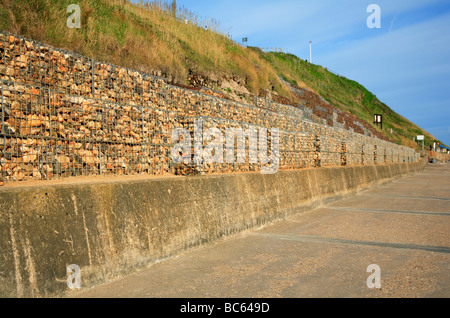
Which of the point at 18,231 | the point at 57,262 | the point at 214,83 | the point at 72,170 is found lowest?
the point at 57,262

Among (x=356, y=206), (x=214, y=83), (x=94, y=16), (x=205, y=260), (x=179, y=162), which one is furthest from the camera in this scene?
(x=214, y=83)

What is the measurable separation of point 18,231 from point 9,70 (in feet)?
14.5

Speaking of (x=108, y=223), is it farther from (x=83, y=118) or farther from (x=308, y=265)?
(x=83, y=118)

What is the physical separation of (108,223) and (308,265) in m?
2.44

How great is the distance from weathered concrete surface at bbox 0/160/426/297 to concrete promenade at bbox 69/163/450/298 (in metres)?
0.23

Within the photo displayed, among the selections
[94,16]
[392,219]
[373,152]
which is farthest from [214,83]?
[392,219]

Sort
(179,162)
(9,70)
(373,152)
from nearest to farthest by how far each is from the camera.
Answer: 1. (9,70)
2. (179,162)
3. (373,152)

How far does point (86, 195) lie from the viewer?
14.2 ft

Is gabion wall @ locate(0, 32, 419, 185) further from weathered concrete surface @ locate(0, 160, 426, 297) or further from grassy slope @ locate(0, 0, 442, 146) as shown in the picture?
grassy slope @ locate(0, 0, 442, 146)

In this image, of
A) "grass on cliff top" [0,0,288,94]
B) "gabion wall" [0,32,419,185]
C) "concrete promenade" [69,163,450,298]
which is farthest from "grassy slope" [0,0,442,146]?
"concrete promenade" [69,163,450,298]

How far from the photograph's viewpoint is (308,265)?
16.6 feet

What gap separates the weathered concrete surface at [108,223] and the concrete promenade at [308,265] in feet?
0.76

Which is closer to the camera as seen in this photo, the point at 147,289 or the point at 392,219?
the point at 147,289

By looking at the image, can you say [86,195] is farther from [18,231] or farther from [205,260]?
[205,260]
